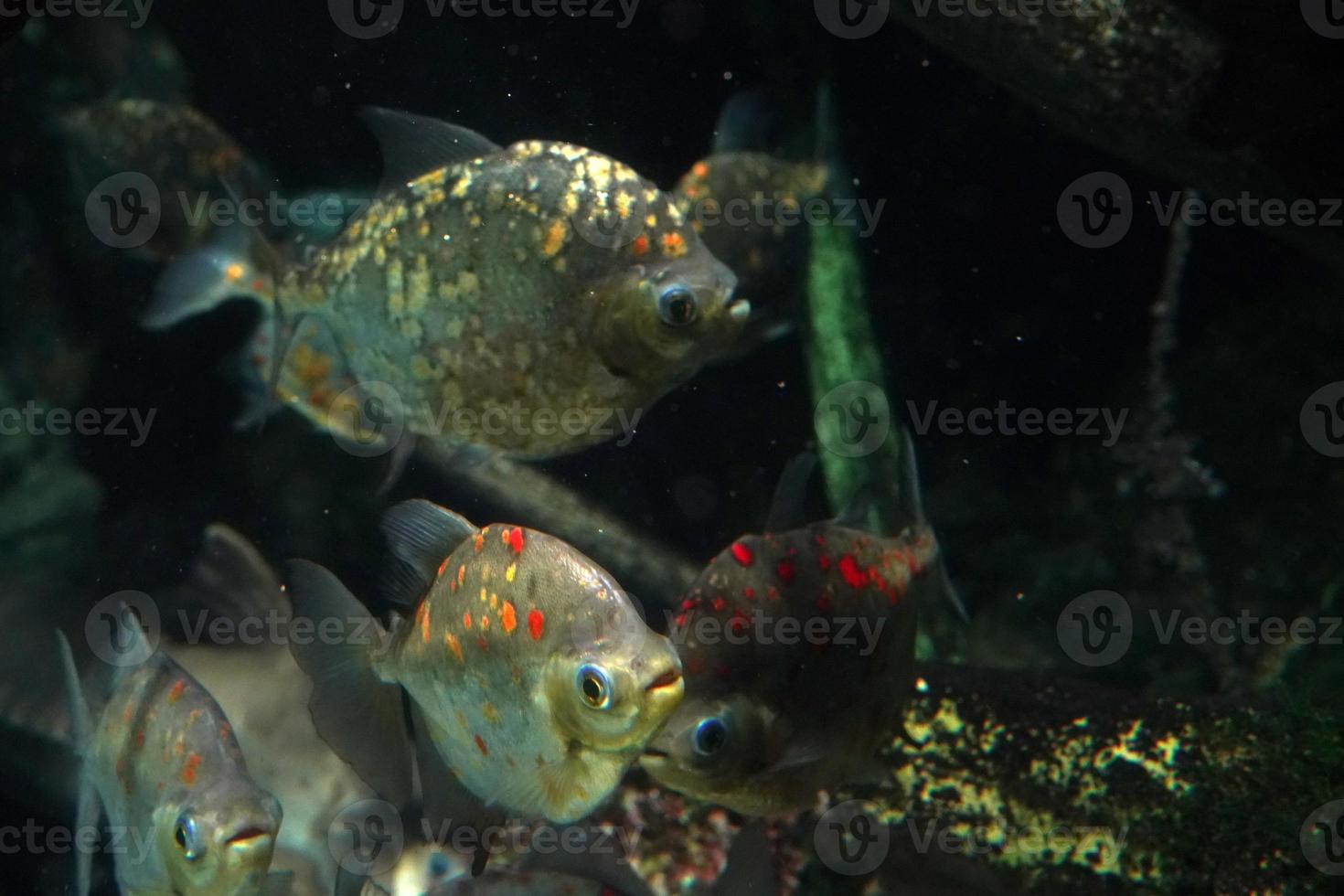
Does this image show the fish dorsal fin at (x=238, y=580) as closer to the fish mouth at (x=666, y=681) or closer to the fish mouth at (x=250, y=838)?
the fish mouth at (x=250, y=838)

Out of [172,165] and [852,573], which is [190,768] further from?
[172,165]

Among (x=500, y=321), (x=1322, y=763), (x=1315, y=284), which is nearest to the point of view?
(x=500, y=321)

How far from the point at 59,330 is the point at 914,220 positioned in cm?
616

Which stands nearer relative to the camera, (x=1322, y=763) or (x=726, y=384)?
(x=1322, y=763)

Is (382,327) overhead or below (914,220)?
below

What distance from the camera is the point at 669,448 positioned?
233 inches

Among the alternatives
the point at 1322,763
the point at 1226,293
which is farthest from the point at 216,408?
the point at 1226,293

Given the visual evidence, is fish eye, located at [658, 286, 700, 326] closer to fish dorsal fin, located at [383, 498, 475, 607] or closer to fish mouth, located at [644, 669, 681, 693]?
fish dorsal fin, located at [383, 498, 475, 607]

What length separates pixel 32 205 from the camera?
6.36m

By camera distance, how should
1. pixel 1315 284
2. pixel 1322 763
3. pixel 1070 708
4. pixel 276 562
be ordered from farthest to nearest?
pixel 1315 284 → pixel 276 562 → pixel 1070 708 → pixel 1322 763

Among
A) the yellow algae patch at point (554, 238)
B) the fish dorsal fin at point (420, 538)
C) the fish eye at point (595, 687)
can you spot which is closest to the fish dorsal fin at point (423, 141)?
the yellow algae patch at point (554, 238)

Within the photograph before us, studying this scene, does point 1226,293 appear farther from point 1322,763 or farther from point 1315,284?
point 1322,763

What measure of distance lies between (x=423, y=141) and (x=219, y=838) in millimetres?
2034

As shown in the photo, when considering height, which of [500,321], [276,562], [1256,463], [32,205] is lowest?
[276,562]
